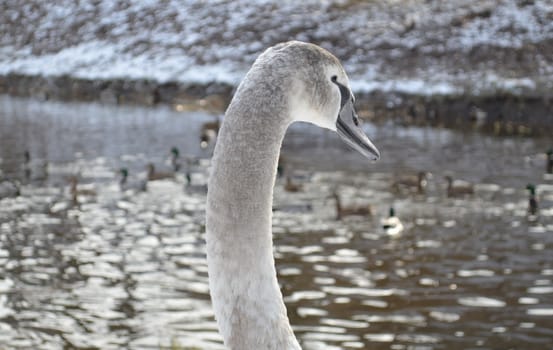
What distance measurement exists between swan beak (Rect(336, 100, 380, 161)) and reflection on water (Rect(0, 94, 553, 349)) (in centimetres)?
678

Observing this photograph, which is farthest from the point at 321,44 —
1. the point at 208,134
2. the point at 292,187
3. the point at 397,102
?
the point at 292,187

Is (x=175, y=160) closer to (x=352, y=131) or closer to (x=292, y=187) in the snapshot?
(x=292, y=187)

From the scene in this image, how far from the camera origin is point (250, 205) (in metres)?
2.67

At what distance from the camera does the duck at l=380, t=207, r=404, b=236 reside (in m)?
16.3

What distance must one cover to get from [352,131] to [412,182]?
1731cm

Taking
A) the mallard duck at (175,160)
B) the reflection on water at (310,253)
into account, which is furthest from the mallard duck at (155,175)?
the mallard duck at (175,160)

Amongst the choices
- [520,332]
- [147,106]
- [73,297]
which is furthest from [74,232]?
[147,106]

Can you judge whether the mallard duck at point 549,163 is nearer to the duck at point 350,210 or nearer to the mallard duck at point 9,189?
the duck at point 350,210

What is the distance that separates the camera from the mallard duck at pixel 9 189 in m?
19.1

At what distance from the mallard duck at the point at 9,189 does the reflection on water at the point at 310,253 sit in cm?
18

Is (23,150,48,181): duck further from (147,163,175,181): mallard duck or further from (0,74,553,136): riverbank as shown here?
(0,74,553,136): riverbank

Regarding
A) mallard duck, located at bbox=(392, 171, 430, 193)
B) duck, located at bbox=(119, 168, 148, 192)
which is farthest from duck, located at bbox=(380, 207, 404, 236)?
duck, located at bbox=(119, 168, 148, 192)

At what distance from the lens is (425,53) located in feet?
129

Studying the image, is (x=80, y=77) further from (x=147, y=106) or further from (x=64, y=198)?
(x=64, y=198)
